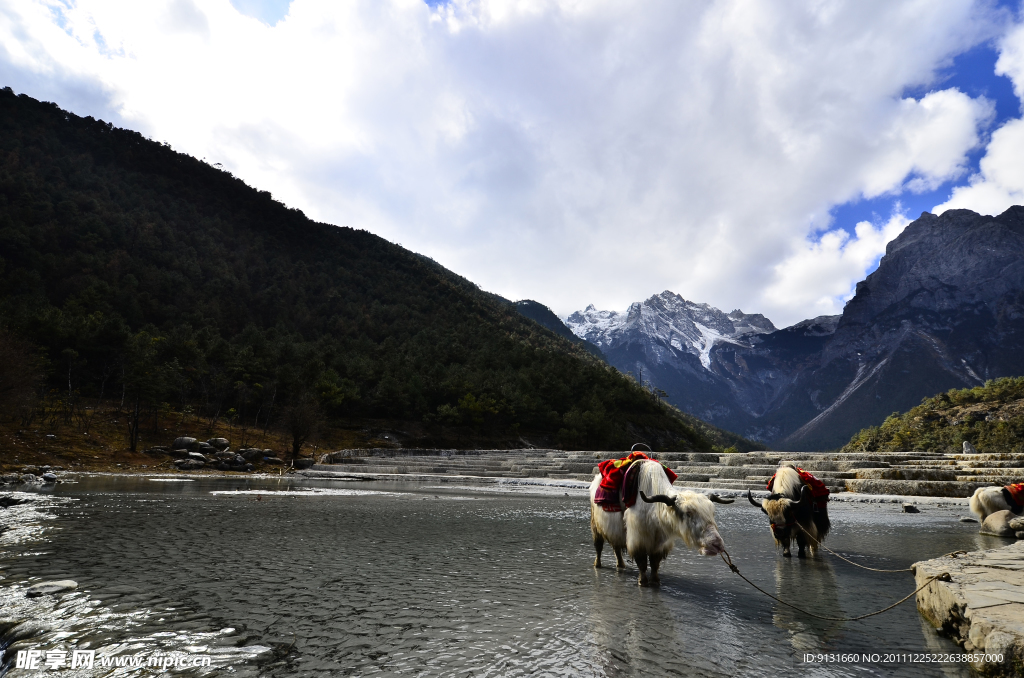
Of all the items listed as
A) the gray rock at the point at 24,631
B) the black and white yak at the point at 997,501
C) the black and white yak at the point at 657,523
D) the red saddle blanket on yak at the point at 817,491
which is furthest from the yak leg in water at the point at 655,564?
the black and white yak at the point at 997,501

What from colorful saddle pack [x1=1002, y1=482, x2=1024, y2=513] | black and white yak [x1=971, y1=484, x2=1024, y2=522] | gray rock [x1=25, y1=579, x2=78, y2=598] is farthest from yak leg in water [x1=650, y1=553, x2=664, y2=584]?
colorful saddle pack [x1=1002, y1=482, x2=1024, y2=513]

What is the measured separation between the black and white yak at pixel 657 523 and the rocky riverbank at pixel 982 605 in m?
2.01

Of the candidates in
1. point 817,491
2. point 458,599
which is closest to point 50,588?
point 458,599

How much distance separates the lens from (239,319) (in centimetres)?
8350

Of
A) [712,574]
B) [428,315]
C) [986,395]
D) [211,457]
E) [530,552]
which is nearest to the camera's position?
[712,574]

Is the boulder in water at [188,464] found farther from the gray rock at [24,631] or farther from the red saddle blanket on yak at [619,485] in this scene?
the red saddle blanket on yak at [619,485]

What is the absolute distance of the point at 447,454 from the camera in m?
42.8

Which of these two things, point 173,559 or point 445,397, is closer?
point 173,559

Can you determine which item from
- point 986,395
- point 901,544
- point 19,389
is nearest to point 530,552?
point 901,544

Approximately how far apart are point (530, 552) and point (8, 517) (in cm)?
1137

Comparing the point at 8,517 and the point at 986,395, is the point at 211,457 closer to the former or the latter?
the point at 8,517

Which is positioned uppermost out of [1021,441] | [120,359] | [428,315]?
[428,315]

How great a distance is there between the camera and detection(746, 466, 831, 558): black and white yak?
27.8ft

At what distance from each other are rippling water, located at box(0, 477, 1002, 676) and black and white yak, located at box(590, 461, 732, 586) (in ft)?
1.56
